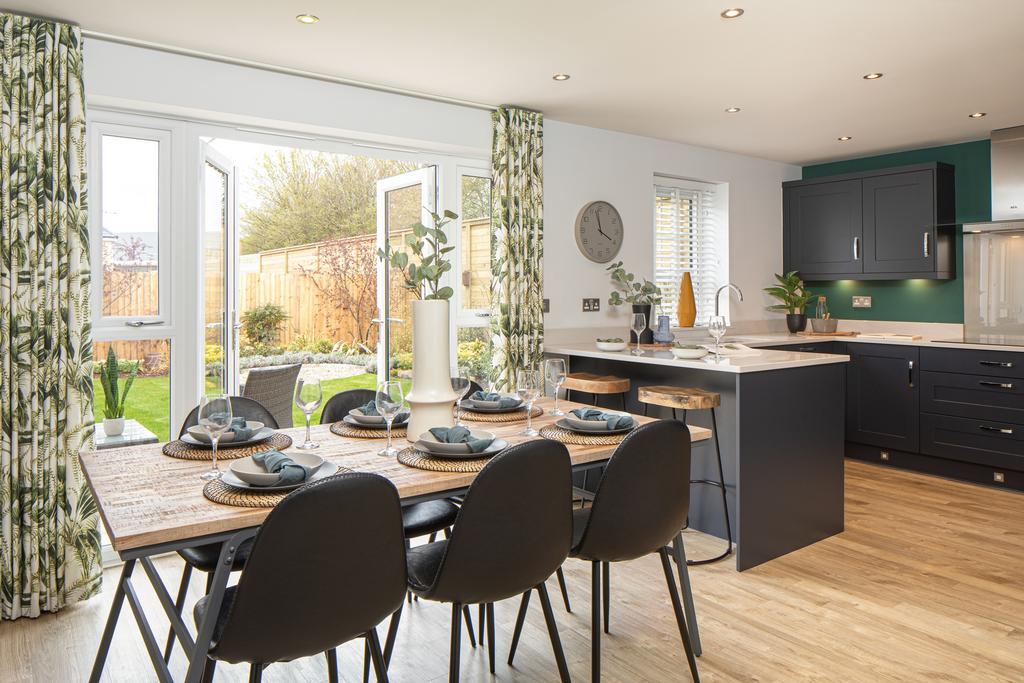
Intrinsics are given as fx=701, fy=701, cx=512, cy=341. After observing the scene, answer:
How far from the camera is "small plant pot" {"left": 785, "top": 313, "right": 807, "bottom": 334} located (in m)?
5.95

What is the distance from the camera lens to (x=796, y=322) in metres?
5.95

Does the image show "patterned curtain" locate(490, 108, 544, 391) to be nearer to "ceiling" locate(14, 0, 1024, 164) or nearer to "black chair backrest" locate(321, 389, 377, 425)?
"ceiling" locate(14, 0, 1024, 164)

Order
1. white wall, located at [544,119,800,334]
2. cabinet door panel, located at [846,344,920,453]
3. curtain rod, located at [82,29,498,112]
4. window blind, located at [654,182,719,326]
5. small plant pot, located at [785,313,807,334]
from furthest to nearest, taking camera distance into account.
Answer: small plant pot, located at [785,313,807,334]
window blind, located at [654,182,719,326]
cabinet door panel, located at [846,344,920,453]
white wall, located at [544,119,800,334]
curtain rod, located at [82,29,498,112]

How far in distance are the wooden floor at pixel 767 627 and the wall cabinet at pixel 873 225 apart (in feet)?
7.94

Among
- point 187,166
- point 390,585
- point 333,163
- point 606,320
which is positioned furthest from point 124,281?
point 333,163

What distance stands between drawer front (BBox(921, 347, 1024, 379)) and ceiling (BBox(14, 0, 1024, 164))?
1.56 metres

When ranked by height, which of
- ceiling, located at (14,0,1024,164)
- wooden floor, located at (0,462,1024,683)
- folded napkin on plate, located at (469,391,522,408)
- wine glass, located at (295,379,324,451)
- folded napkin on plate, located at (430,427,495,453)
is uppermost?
ceiling, located at (14,0,1024,164)

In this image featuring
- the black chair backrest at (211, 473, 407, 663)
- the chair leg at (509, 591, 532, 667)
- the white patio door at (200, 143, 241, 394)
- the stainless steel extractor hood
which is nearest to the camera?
the black chair backrest at (211, 473, 407, 663)

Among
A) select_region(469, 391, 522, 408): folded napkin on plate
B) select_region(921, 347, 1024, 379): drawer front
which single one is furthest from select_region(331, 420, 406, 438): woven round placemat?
select_region(921, 347, 1024, 379): drawer front

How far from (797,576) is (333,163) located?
6.70 m

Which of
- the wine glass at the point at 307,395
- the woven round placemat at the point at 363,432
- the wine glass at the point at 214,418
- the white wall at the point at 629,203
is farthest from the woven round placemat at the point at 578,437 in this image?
the white wall at the point at 629,203

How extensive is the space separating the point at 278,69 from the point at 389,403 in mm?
2334

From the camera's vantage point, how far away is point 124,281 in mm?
3336

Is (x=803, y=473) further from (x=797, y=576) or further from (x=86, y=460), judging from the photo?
(x=86, y=460)
